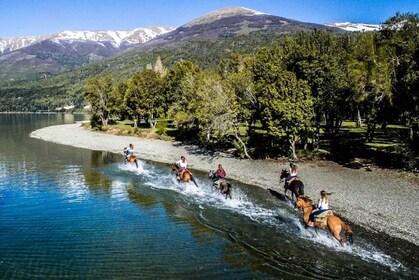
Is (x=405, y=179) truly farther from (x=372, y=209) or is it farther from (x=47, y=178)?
(x=47, y=178)

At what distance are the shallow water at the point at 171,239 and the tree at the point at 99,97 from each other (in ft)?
225

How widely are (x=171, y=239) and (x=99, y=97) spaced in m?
89.5

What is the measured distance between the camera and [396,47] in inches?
1677

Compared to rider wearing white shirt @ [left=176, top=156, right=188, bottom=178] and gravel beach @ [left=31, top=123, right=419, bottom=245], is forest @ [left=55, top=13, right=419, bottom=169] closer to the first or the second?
gravel beach @ [left=31, top=123, right=419, bottom=245]

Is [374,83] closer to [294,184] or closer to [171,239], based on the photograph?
[294,184]

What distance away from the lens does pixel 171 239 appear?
899 inches

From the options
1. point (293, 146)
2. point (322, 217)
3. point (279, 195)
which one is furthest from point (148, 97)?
point (322, 217)

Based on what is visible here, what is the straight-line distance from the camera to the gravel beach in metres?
25.1

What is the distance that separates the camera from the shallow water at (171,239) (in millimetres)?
18594

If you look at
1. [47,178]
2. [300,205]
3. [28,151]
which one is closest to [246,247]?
[300,205]

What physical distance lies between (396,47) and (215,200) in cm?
2792

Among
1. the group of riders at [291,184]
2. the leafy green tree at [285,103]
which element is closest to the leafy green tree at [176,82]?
the leafy green tree at [285,103]

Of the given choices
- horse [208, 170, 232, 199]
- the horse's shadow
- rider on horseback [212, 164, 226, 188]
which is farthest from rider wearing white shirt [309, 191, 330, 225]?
rider on horseback [212, 164, 226, 188]

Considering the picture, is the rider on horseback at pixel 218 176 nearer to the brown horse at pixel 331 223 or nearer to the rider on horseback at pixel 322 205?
the brown horse at pixel 331 223
